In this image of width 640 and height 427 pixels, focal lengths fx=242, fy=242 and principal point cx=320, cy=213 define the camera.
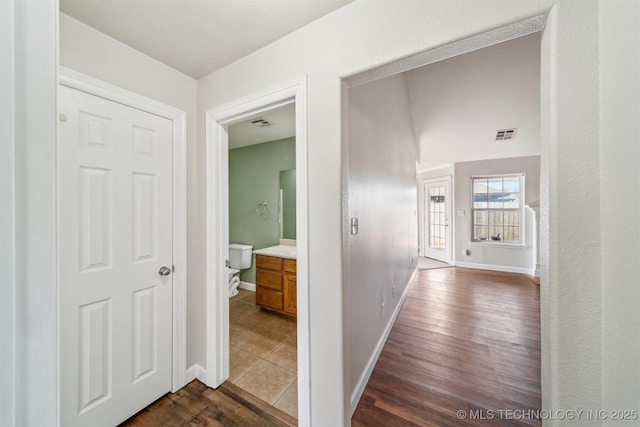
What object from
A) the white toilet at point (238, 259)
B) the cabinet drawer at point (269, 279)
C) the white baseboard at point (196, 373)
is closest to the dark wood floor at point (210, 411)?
the white baseboard at point (196, 373)

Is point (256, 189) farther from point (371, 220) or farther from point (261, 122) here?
point (371, 220)

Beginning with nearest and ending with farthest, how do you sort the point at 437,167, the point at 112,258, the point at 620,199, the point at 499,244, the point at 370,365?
1. the point at 620,199
2. the point at 112,258
3. the point at 370,365
4. the point at 499,244
5. the point at 437,167

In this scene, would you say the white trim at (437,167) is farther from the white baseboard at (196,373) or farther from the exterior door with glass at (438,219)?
the white baseboard at (196,373)

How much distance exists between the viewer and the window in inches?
189

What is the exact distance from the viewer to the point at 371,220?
6.33 feet

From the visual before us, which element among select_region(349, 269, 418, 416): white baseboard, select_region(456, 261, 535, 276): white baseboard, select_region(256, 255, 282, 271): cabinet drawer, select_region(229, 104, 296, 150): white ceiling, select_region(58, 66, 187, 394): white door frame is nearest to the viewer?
select_region(349, 269, 418, 416): white baseboard

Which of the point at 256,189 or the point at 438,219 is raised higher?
the point at 256,189

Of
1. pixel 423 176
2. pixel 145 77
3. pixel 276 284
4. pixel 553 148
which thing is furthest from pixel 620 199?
pixel 423 176

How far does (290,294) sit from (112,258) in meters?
1.72

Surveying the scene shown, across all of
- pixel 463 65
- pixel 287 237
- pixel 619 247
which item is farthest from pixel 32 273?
pixel 463 65

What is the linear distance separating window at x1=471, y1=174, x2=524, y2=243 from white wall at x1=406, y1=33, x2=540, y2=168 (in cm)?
54

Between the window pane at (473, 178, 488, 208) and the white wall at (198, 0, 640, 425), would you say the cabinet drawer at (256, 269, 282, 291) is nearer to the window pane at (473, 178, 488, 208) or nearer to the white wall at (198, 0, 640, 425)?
the white wall at (198, 0, 640, 425)

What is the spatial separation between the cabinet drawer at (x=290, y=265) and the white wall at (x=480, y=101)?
305 centimetres

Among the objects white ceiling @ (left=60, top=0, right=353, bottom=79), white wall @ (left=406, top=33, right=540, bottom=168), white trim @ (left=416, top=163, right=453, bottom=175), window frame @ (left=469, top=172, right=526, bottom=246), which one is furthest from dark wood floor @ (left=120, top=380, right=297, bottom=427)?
white trim @ (left=416, top=163, right=453, bottom=175)
